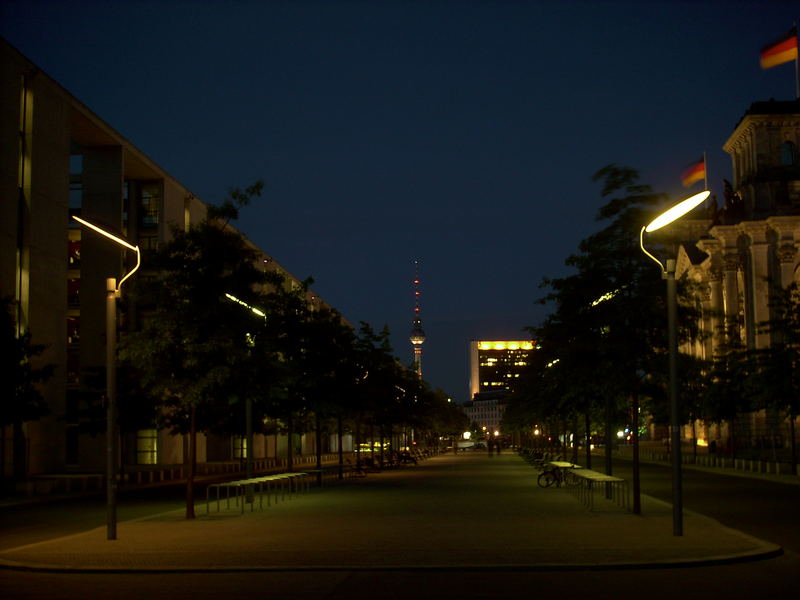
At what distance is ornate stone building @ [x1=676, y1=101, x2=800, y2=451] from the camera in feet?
281

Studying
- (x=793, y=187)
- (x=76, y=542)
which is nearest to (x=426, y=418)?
(x=793, y=187)

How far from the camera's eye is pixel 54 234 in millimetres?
54000

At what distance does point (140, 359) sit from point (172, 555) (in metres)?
8.57

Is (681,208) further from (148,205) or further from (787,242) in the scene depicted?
(787,242)

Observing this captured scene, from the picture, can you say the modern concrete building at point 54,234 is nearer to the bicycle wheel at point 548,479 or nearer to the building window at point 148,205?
the building window at point 148,205

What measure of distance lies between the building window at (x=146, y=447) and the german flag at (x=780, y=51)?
4576 centimetres

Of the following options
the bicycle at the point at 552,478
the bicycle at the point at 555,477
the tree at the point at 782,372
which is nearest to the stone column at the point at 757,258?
the tree at the point at 782,372

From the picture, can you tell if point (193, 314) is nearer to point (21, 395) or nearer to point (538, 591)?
point (538, 591)

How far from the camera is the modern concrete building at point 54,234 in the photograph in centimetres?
4975

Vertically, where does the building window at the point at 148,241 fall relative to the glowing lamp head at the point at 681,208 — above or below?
above

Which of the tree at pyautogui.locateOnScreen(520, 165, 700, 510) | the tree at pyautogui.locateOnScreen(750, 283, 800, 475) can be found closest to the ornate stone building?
the tree at pyautogui.locateOnScreen(750, 283, 800, 475)

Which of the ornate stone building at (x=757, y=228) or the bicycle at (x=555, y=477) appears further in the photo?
the ornate stone building at (x=757, y=228)

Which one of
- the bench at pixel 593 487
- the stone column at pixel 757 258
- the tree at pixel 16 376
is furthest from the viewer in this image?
the stone column at pixel 757 258

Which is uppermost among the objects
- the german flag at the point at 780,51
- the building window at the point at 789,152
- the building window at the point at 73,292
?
the german flag at the point at 780,51
